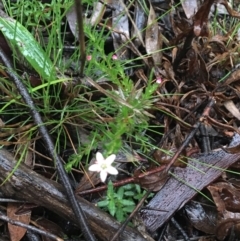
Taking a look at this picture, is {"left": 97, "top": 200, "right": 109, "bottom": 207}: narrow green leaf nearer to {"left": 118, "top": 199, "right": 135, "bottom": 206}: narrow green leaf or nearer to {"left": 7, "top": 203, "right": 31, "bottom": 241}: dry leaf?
{"left": 118, "top": 199, "right": 135, "bottom": 206}: narrow green leaf

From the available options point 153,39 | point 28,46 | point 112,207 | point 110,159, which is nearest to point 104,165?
point 110,159

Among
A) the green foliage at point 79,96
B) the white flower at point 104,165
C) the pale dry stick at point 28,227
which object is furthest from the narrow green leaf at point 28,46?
the pale dry stick at point 28,227

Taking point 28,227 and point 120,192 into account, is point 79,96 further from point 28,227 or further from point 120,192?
point 28,227

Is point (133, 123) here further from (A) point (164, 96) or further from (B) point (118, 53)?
(B) point (118, 53)

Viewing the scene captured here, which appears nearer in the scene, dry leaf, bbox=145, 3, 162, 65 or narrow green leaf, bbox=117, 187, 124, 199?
narrow green leaf, bbox=117, 187, 124, 199

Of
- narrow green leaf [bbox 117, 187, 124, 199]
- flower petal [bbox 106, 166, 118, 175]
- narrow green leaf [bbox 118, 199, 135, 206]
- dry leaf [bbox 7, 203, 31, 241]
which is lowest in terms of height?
dry leaf [bbox 7, 203, 31, 241]

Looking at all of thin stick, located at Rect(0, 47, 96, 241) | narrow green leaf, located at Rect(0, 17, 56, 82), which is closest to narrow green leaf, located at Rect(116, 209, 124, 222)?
thin stick, located at Rect(0, 47, 96, 241)

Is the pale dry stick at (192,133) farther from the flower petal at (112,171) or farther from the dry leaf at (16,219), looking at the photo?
the dry leaf at (16,219)
